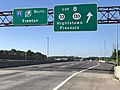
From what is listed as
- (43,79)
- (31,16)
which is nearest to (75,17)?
(31,16)

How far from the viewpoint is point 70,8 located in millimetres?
35719

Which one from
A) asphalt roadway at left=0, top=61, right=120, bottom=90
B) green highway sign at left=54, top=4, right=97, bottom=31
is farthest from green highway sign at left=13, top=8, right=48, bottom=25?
asphalt roadway at left=0, top=61, right=120, bottom=90

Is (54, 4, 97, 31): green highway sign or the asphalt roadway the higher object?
(54, 4, 97, 31): green highway sign

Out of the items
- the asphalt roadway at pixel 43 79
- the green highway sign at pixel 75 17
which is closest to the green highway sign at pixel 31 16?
the green highway sign at pixel 75 17

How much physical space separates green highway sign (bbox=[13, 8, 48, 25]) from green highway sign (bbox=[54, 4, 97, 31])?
1.50 meters

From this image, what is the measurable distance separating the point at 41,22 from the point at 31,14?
1.55 metres

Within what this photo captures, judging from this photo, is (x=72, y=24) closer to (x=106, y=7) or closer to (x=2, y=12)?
(x=106, y=7)

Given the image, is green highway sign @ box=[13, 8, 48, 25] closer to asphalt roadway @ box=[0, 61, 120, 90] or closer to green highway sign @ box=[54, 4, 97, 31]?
green highway sign @ box=[54, 4, 97, 31]

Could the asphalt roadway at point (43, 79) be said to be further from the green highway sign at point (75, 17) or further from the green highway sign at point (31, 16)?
the green highway sign at point (31, 16)

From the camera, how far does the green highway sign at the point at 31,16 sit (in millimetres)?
37094

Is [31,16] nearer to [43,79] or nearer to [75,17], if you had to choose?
[75,17]

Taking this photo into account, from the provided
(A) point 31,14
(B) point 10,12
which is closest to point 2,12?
(B) point 10,12

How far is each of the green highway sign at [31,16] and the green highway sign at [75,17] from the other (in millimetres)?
1495

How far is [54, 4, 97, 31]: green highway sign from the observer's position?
1382 inches
